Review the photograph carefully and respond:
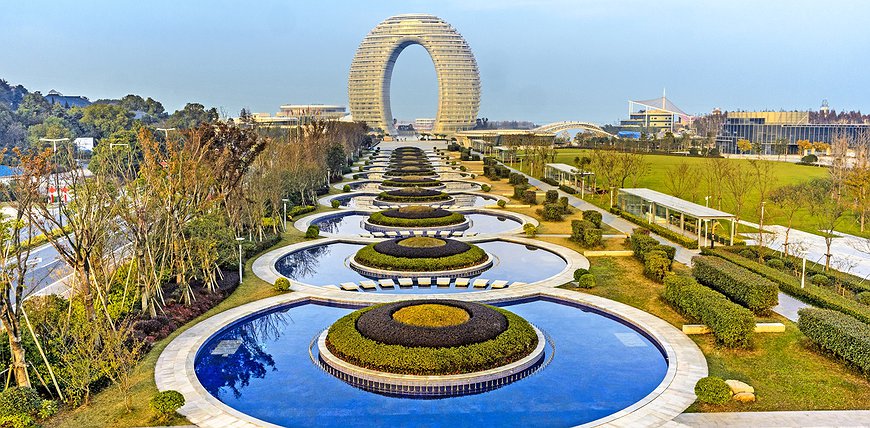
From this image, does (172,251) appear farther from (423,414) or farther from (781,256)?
(781,256)

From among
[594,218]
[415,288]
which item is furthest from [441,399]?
[594,218]

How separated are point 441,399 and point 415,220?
23.6 metres

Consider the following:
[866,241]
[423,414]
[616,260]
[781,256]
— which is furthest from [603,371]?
[866,241]

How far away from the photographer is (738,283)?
21750 mm

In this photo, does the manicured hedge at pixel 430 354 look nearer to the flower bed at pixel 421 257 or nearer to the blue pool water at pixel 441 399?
the blue pool water at pixel 441 399

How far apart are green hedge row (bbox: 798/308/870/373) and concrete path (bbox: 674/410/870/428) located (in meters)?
2.32

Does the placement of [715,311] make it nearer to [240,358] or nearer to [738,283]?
[738,283]

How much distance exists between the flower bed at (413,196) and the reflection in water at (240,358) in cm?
A: 2875

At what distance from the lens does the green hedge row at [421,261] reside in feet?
92.9

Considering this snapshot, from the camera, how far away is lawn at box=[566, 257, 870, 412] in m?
15.0

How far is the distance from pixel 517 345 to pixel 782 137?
112m

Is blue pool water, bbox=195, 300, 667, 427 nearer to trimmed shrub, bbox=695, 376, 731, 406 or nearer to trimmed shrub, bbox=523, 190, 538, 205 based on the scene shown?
trimmed shrub, bbox=695, 376, 731, 406

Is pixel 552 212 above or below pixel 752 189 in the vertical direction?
below

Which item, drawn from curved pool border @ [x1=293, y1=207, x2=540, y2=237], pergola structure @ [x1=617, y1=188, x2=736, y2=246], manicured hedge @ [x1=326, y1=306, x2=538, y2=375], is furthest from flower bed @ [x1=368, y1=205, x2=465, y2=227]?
manicured hedge @ [x1=326, y1=306, x2=538, y2=375]
